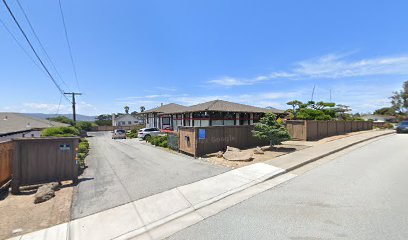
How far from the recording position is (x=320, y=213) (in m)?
5.38

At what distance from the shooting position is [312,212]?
214 inches

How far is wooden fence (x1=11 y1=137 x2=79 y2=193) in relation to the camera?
757cm

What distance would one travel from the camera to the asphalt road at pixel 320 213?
4.48 meters

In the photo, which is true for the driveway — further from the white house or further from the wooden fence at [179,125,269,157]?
the white house

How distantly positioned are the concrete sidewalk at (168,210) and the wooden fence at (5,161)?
14.8 ft

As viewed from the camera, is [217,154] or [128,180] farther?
[217,154]

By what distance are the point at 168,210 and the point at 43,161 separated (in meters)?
5.48

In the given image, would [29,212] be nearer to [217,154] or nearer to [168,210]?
[168,210]

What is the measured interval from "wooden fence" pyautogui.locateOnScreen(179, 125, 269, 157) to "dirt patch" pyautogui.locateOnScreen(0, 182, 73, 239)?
7230 mm

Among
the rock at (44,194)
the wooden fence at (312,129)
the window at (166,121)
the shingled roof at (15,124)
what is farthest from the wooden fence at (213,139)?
the window at (166,121)

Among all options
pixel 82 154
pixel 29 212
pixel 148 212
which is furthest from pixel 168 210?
pixel 82 154

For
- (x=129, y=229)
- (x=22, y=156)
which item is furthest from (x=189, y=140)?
(x=129, y=229)

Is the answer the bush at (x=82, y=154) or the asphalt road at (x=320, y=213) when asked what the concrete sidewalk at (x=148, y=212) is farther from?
the bush at (x=82, y=154)

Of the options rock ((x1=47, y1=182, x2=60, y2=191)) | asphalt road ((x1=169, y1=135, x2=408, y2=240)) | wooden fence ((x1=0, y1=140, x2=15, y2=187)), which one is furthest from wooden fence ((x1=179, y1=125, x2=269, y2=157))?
wooden fence ((x1=0, y1=140, x2=15, y2=187))
